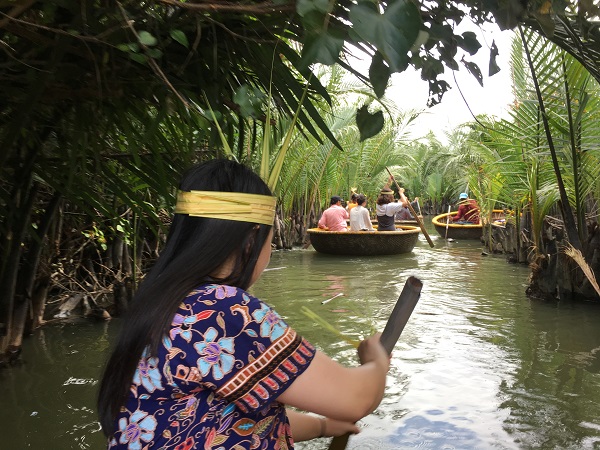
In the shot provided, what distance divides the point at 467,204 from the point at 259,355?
15013mm

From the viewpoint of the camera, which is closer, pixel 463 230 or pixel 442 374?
pixel 442 374

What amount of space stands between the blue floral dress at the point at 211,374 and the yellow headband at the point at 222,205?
132 millimetres

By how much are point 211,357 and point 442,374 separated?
3.35 meters

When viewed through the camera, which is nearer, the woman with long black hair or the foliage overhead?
the foliage overhead

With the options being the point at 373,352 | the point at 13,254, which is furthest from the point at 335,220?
the point at 373,352

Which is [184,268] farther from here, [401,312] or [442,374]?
[442,374]

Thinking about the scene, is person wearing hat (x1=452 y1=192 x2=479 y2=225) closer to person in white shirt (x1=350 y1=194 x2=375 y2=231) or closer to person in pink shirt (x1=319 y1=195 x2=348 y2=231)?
person in white shirt (x1=350 y1=194 x2=375 y2=231)

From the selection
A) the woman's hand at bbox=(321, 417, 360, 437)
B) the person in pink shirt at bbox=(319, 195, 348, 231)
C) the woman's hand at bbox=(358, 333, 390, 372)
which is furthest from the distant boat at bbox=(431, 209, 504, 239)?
the woman's hand at bbox=(358, 333, 390, 372)

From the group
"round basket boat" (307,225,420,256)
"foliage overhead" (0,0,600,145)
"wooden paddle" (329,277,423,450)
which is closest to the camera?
"foliage overhead" (0,0,600,145)

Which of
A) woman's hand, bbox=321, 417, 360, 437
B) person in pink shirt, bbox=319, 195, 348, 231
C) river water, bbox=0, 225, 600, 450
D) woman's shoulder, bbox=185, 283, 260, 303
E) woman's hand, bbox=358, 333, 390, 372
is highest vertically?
person in pink shirt, bbox=319, 195, 348, 231

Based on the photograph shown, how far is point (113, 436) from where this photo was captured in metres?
1.09

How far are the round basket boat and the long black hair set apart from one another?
9.69 meters

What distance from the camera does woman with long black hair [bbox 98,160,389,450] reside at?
1.01m

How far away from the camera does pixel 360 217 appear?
11.4 m
